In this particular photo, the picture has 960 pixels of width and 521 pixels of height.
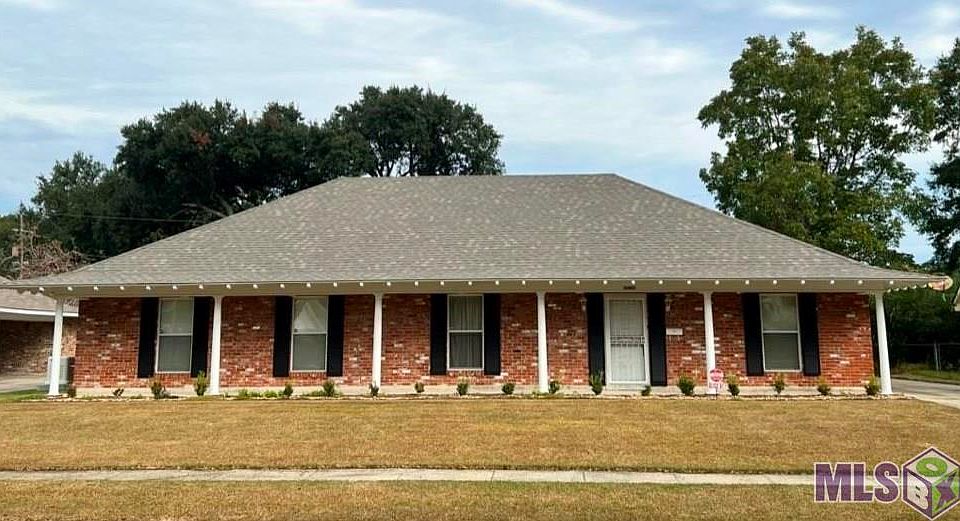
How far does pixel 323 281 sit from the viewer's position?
15.3m

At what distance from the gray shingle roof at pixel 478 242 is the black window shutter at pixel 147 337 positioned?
3.05ft

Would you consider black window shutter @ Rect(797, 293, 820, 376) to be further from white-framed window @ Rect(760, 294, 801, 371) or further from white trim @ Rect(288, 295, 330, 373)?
white trim @ Rect(288, 295, 330, 373)

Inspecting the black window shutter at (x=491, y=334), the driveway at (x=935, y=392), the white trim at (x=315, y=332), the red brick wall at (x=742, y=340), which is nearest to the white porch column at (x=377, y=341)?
the white trim at (x=315, y=332)

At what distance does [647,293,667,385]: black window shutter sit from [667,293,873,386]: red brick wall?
0.40 feet

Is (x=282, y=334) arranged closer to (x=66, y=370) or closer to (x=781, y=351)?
(x=66, y=370)

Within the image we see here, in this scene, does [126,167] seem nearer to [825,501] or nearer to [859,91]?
[859,91]

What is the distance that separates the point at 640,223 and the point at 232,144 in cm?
2534

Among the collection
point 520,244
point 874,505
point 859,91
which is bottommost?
point 874,505

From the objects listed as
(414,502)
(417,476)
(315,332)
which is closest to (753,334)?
(315,332)

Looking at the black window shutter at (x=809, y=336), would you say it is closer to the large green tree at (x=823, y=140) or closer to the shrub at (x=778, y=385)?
the shrub at (x=778, y=385)

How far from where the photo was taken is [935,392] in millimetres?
17266

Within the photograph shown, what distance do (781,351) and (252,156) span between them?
28.4m

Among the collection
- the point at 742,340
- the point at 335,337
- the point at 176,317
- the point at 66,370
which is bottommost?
the point at 66,370

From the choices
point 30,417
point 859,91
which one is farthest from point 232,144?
point 859,91
